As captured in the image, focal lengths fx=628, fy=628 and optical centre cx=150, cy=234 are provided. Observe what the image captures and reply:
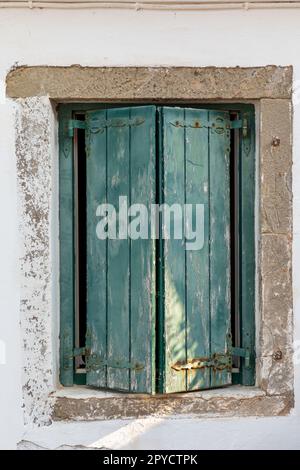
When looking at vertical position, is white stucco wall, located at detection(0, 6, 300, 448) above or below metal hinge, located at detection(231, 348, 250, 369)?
above

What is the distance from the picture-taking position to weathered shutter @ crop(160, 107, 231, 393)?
3674 millimetres

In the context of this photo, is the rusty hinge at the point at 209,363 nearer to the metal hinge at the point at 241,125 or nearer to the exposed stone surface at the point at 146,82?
the metal hinge at the point at 241,125

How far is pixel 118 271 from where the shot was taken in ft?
12.2

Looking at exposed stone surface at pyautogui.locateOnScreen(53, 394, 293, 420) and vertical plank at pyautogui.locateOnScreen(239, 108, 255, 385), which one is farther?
vertical plank at pyautogui.locateOnScreen(239, 108, 255, 385)

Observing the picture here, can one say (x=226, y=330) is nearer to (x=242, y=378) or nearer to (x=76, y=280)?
(x=242, y=378)

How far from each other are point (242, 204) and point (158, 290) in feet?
2.42

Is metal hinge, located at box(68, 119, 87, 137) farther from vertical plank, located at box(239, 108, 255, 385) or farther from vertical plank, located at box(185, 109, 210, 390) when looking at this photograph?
vertical plank, located at box(239, 108, 255, 385)

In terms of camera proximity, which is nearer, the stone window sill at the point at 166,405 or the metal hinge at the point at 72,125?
the stone window sill at the point at 166,405

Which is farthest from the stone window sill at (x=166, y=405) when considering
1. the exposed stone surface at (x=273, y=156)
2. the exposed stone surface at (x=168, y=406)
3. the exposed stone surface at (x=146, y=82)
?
the exposed stone surface at (x=146, y=82)

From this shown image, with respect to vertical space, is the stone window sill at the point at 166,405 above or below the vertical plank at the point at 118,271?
below

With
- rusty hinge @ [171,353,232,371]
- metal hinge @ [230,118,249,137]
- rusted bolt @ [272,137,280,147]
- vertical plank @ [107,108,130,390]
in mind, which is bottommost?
rusty hinge @ [171,353,232,371]

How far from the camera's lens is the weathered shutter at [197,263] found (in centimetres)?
367

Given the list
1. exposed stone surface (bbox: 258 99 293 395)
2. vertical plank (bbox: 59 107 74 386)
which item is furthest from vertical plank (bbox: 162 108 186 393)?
vertical plank (bbox: 59 107 74 386)

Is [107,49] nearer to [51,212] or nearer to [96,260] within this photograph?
[51,212]
